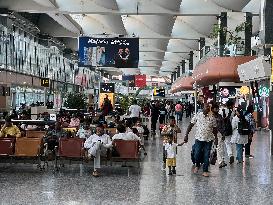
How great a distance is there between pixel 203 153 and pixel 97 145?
2.38m

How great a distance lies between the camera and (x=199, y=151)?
39.5ft

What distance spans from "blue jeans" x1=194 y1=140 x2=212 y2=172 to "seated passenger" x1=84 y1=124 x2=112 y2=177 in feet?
6.31

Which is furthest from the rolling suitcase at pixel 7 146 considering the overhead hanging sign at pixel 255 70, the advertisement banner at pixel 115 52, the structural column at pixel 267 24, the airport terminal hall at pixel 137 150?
the advertisement banner at pixel 115 52

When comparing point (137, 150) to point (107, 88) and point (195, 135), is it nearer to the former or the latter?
point (195, 135)

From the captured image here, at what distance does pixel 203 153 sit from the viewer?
39.8 feet

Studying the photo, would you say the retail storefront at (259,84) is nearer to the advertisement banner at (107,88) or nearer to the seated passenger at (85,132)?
the advertisement banner at (107,88)

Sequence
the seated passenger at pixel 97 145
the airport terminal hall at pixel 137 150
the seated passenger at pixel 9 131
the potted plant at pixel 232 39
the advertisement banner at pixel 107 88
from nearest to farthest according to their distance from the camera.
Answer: the airport terminal hall at pixel 137 150, the seated passenger at pixel 97 145, the seated passenger at pixel 9 131, the potted plant at pixel 232 39, the advertisement banner at pixel 107 88

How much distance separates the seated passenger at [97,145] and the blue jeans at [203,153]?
1.92 meters

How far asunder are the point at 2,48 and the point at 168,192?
25449 millimetres

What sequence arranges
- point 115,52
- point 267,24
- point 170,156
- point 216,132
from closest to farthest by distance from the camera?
point 216,132 → point 170,156 → point 267,24 → point 115,52

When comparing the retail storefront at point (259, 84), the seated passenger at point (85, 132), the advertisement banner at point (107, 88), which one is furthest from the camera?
the advertisement banner at point (107, 88)

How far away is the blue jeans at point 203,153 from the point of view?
11.8 meters

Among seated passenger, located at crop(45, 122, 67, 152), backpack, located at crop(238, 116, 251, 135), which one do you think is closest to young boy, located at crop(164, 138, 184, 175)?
seated passenger, located at crop(45, 122, 67, 152)

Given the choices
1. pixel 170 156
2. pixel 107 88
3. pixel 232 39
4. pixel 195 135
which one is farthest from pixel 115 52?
pixel 170 156
